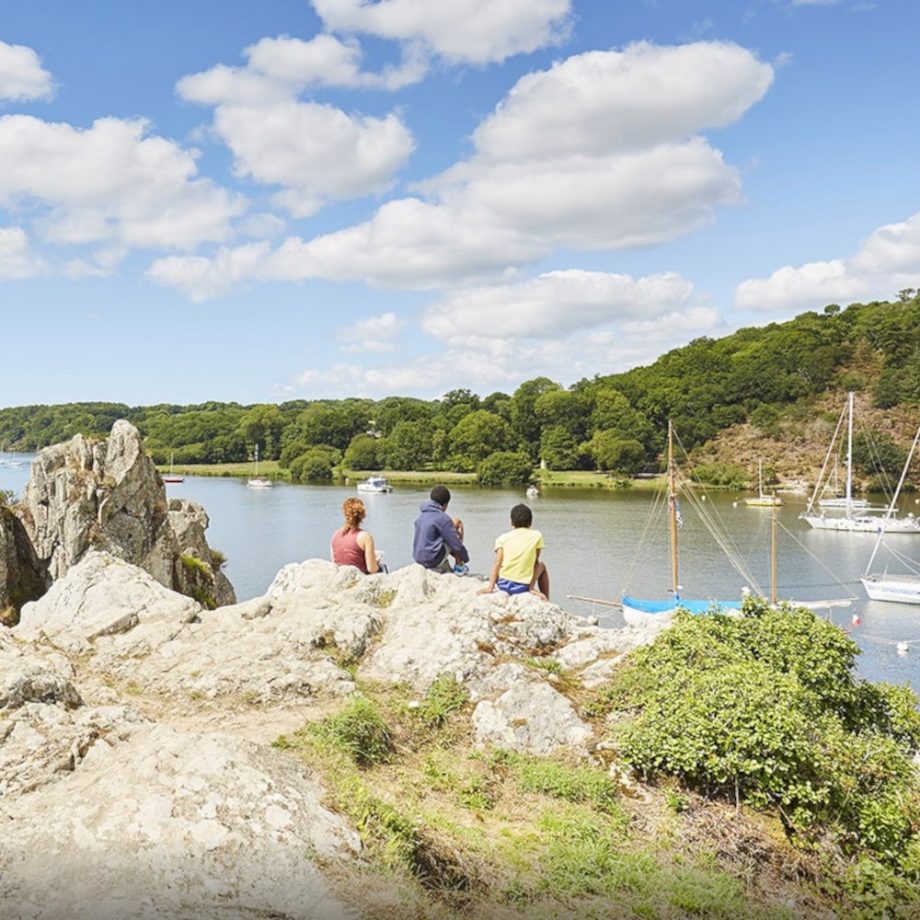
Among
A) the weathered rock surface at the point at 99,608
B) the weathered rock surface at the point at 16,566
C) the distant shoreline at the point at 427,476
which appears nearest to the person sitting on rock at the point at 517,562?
the weathered rock surface at the point at 99,608

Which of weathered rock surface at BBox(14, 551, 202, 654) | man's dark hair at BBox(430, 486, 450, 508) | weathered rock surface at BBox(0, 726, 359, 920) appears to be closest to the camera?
weathered rock surface at BBox(0, 726, 359, 920)

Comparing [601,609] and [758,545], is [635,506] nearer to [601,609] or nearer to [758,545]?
[758,545]

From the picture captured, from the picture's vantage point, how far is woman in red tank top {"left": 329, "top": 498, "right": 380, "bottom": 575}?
1161 cm

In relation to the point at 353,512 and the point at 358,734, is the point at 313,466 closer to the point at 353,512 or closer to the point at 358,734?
the point at 353,512

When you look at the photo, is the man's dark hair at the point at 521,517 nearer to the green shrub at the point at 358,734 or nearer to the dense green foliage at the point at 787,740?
the dense green foliage at the point at 787,740

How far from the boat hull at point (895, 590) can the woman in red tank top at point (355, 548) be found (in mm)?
45174

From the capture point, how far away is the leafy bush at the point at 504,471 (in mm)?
131250

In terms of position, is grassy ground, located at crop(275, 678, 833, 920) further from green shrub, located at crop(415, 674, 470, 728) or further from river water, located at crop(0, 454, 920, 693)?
river water, located at crop(0, 454, 920, 693)

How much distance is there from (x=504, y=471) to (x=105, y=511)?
10879cm

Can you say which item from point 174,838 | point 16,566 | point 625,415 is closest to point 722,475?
point 625,415

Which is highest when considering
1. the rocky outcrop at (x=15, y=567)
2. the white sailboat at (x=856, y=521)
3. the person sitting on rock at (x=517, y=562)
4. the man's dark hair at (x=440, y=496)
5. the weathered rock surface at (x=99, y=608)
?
the man's dark hair at (x=440, y=496)

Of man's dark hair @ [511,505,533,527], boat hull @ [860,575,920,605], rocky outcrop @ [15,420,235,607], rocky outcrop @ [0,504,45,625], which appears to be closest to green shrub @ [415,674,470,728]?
man's dark hair @ [511,505,533,527]

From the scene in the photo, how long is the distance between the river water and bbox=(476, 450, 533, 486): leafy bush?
22498 millimetres

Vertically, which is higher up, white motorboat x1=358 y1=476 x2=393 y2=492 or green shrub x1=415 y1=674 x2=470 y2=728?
green shrub x1=415 y1=674 x2=470 y2=728
